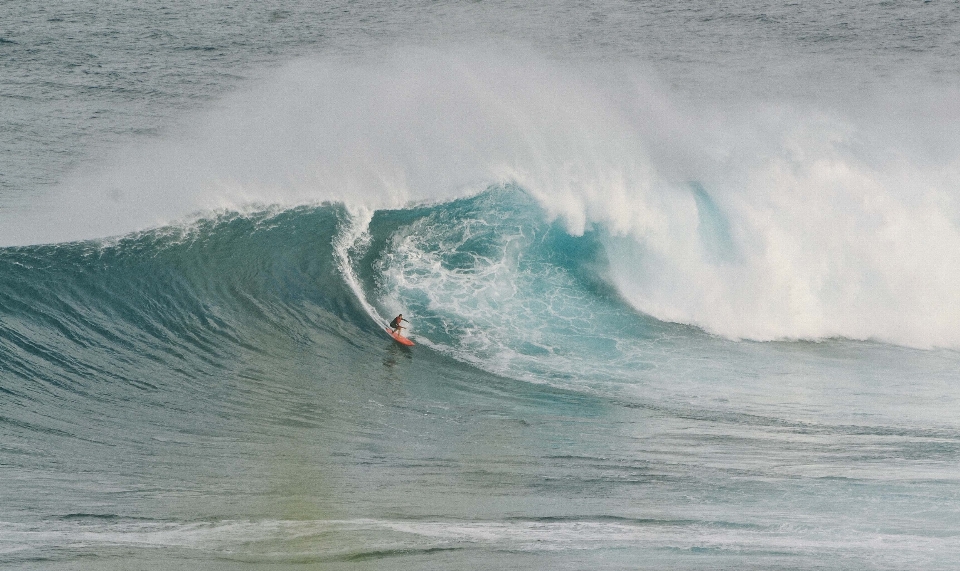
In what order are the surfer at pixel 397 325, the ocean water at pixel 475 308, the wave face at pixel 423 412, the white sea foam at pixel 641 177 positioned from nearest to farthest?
the wave face at pixel 423 412
the ocean water at pixel 475 308
the surfer at pixel 397 325
the white sea foam at pixel 641 177

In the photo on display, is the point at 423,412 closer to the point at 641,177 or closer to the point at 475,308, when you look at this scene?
the point at 475,308

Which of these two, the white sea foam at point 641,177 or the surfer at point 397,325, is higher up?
the white sea foam at point 641,177

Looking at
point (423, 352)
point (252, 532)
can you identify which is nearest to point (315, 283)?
point (423, 352)

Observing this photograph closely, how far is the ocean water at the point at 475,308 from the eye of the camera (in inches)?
535

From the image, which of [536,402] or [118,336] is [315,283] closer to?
[118,336]

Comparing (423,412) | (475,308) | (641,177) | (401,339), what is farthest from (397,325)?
(641,177)

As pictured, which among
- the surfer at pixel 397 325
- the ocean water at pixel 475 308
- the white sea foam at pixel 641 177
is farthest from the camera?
the white sea foam at pixel 641 177

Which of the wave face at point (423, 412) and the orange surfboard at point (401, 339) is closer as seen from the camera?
the wave face at point (423, 412)

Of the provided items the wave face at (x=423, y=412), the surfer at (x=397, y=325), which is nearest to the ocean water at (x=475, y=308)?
the wave face at (x=423, y=412)

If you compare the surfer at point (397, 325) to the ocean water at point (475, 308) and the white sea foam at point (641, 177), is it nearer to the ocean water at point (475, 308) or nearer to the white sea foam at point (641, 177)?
the ocean water at point (475, 308)

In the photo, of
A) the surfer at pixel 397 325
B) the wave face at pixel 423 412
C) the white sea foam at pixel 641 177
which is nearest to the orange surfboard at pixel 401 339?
the surfer at pixel 397 325

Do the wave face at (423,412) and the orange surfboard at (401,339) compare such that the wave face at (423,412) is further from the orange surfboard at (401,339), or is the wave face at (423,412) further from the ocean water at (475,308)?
the orange surfboard at (401,339)

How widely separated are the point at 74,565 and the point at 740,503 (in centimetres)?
925

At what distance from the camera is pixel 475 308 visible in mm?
19812
